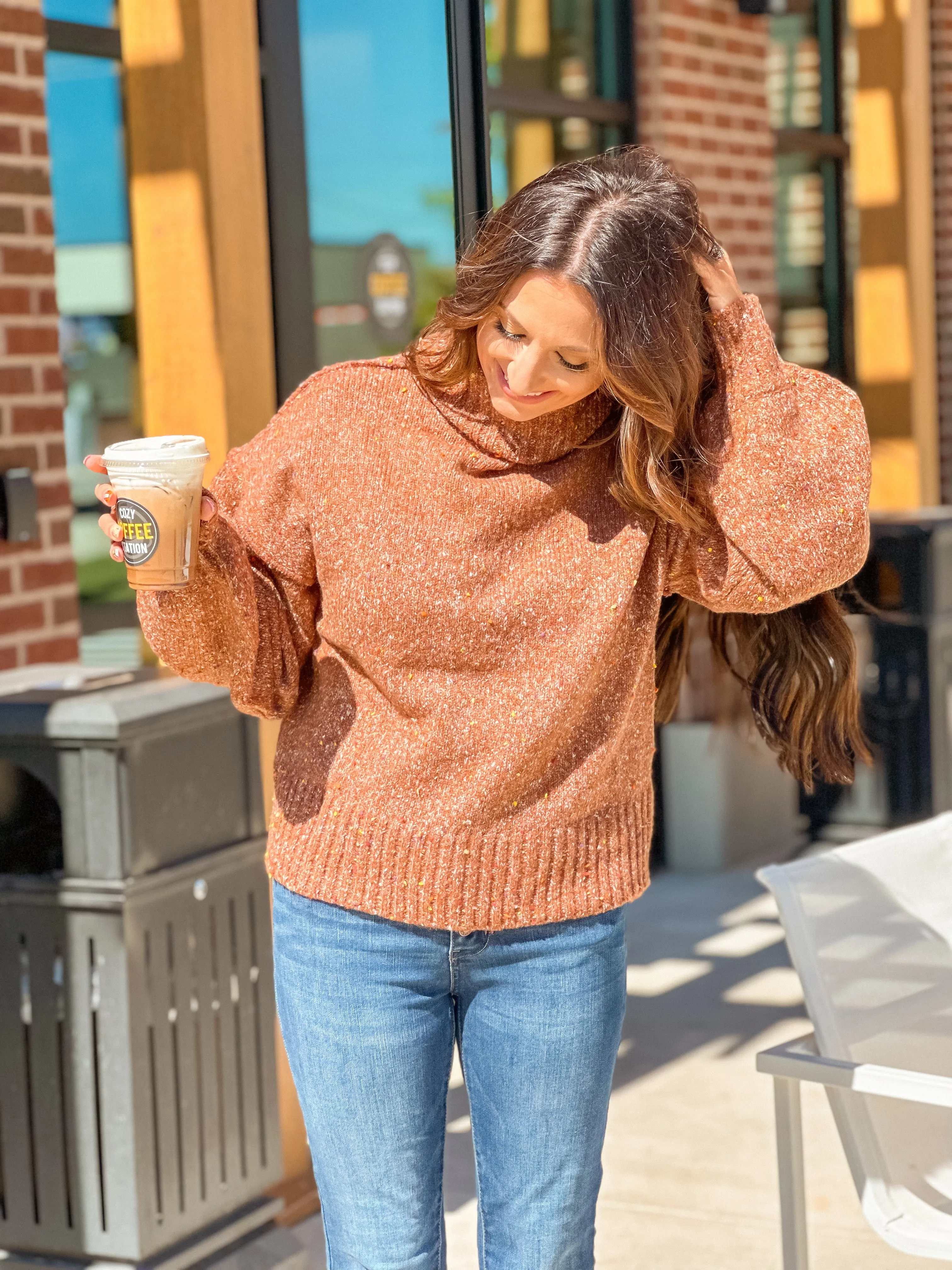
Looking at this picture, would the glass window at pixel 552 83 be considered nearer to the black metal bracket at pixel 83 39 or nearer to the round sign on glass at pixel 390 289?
the round sign on glass at pixel 390 289

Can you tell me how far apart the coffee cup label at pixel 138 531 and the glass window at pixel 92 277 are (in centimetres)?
263

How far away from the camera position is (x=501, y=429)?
1.88 metres

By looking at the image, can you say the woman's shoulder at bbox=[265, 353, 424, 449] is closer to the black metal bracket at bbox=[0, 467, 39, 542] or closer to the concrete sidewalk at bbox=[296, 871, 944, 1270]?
the black metal bracket at bbox=[0, 467, 39, 542]

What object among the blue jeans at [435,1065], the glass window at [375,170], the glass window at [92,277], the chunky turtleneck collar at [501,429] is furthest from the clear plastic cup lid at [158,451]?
the glass window at [375,170]

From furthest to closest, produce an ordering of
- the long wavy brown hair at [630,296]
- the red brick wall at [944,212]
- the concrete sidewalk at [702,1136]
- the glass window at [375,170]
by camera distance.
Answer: the red brick wall at [944,212], the glass window at [375,170], the concrete sidewalk at [702,1136], the long wavy brown hair at [630,296]

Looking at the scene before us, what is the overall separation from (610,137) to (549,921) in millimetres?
4774

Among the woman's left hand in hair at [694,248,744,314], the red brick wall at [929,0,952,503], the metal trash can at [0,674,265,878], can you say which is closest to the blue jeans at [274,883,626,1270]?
the woman's left hand in hair at [694,248,744,314]

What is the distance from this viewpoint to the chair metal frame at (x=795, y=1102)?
7.48 feet

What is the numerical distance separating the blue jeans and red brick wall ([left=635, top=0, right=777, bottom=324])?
4401mm

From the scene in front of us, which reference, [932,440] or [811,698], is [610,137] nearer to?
[932,440]

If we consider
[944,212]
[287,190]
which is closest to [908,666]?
[287,190]

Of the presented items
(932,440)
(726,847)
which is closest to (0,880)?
(726,847)

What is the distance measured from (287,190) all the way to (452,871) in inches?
108

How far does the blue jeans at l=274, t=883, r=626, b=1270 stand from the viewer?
6.05 ft
